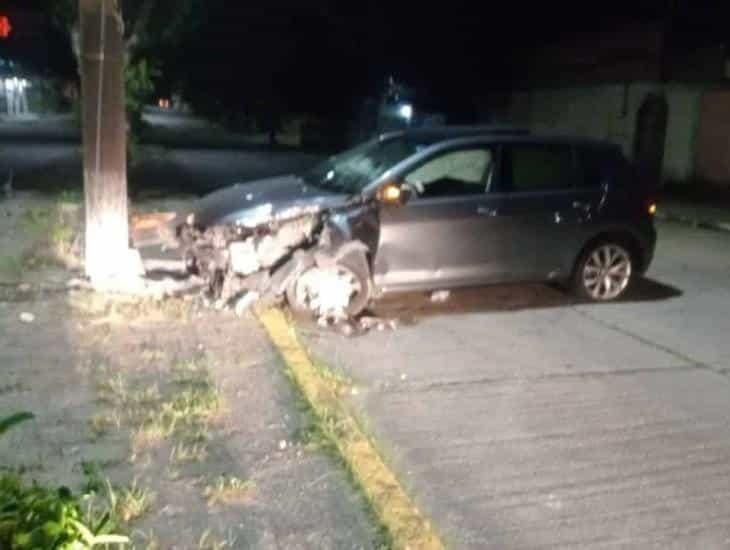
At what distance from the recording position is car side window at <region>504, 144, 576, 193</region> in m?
9.21

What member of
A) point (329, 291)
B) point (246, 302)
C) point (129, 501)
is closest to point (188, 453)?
point (129, 501)

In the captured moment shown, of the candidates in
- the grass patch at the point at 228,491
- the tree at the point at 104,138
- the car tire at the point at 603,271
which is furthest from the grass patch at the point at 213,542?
the car tire at the point at 603,271

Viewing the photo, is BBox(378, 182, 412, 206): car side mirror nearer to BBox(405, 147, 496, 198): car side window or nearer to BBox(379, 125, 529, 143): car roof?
BBox(405, 147, 496, 198): car side window

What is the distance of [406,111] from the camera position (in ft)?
108

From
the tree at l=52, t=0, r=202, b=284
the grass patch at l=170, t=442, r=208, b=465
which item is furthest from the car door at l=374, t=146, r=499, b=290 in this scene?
the grass patch at l=170, t=442, r=208, b=465

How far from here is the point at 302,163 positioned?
2891cm

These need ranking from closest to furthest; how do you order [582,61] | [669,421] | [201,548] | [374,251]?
1. [201,548]
2. [669,421]
3. [374,251]
4. [582,61]

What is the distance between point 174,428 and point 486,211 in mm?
4248

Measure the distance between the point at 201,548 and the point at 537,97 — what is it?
27.6 metres

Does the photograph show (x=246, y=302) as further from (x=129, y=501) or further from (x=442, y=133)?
(x=129, y=501)

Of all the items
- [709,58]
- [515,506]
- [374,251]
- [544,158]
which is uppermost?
[709,58]

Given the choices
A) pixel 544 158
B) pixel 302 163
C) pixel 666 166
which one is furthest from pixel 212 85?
pixel 544 158

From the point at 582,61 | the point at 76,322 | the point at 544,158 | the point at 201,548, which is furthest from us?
the point at 582,61

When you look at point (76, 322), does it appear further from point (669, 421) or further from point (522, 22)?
point (522, 22)
